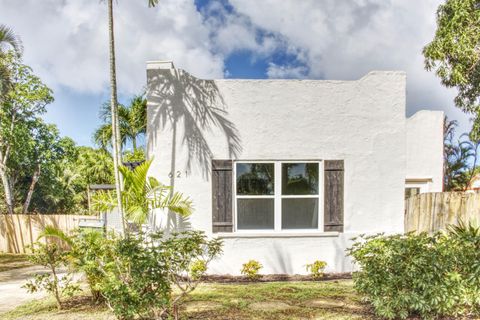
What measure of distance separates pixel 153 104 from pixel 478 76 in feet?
38.7

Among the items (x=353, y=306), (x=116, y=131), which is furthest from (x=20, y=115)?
(x=353, y=306)

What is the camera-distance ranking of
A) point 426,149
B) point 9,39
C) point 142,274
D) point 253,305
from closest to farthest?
1. point 142,274
2. point 253,305
3. point 426,149
4. point 9,39

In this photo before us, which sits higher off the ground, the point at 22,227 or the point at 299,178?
the point at 299,178

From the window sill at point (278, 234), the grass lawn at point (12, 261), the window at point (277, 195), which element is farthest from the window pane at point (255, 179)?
the grass lawn at point (12, 261)

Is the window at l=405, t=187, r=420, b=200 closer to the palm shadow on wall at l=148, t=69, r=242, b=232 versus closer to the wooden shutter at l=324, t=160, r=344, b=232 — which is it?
the wooden shutter at l=324, t=160, r=344, b=232

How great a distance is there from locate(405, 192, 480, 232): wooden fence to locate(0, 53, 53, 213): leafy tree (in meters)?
17.4

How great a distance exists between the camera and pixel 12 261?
12375mm

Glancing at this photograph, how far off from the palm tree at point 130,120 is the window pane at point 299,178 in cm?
1025

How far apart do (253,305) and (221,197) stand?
2.81 meters

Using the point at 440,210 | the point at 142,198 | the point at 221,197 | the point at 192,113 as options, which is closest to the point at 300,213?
the point at 221,197

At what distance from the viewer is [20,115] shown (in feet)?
57.9

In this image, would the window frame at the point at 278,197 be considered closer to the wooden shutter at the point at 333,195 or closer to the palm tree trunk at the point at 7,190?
the wooden shutter at the point at 333,195

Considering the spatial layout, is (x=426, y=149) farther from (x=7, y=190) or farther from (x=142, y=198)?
(x=7, y=190)

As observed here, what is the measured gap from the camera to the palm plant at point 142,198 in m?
7.34
